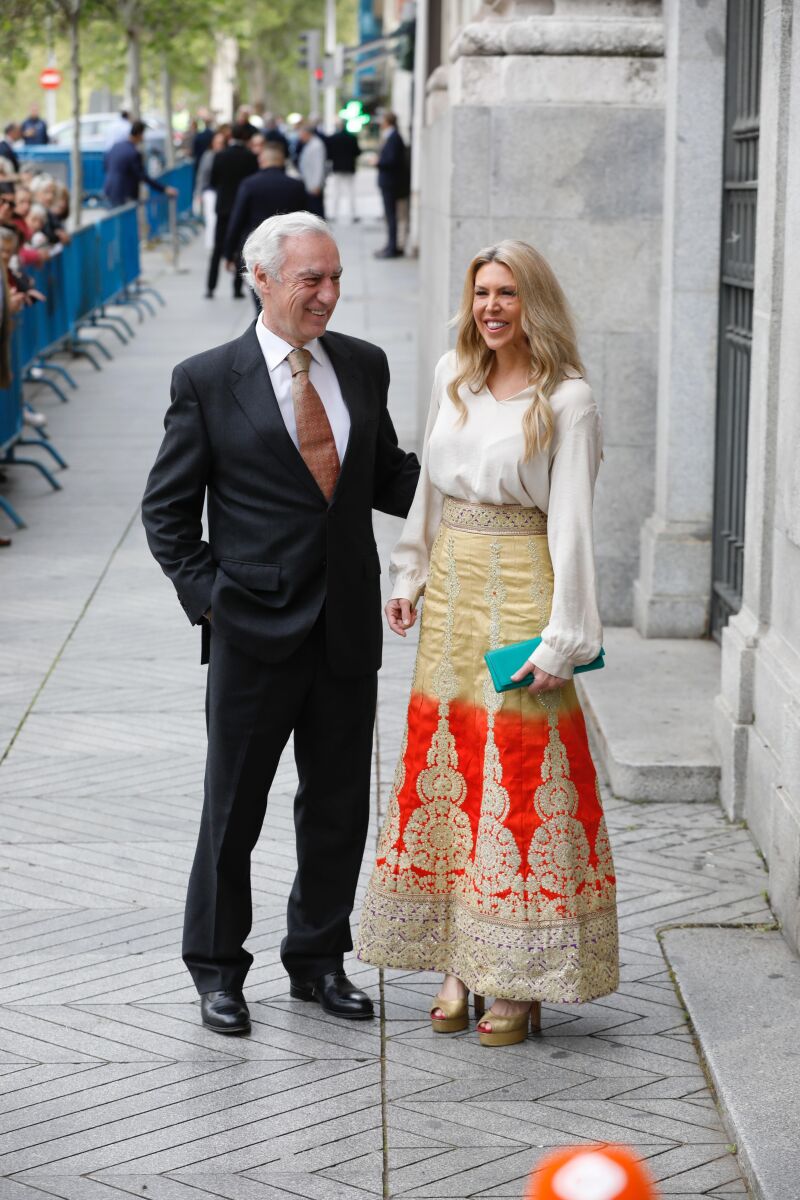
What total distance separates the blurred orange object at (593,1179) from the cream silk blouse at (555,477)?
2762 millimetres

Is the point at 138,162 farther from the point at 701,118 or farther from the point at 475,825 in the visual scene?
the point at 475,825

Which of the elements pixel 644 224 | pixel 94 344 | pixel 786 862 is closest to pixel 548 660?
pixel 786 862

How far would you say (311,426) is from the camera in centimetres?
444

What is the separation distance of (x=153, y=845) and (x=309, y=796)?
1.49 meters

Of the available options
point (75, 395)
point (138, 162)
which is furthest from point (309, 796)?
point (138, 162)

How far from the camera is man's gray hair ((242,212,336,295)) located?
4.24m

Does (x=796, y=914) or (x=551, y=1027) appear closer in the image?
(x=551, y=1027)

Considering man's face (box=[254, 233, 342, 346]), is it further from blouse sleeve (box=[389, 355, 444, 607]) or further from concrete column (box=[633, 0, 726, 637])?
concrete column (box=[633, 0, 726, 637])

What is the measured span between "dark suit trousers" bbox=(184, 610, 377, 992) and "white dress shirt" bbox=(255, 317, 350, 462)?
0.50 metres

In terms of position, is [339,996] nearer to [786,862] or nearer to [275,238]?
[786,862]

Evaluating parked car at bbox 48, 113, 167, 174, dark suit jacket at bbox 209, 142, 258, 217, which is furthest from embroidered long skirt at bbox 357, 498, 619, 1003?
parked car at bbox 48, 113, 167, 174

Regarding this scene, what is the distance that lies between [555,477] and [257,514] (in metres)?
0.72

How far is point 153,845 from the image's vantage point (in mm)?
6094

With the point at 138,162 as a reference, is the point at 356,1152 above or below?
below
